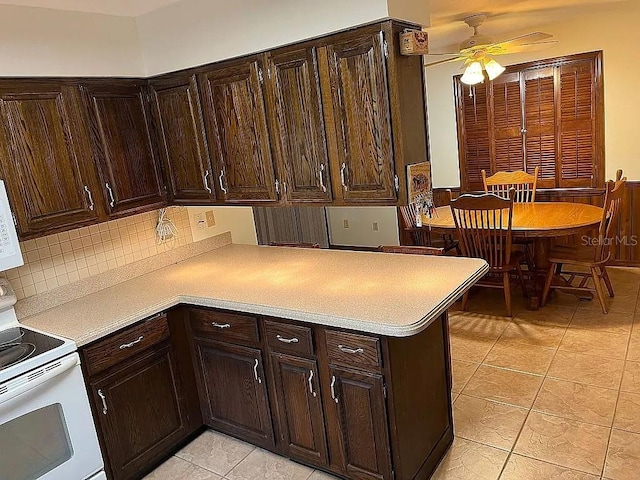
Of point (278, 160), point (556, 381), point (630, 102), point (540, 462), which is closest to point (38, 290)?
point (278, 160)

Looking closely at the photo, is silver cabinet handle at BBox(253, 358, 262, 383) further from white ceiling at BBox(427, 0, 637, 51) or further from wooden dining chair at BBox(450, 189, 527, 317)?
white ceiling at BBox(427, 0, 637, 51)

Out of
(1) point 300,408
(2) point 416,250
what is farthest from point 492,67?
(1) point 300,408

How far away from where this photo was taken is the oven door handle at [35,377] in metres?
1.86

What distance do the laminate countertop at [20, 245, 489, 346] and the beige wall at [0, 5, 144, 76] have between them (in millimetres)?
1169

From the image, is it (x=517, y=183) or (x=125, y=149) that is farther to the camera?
(x=517, y=183)

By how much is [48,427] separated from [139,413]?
17.8 inches

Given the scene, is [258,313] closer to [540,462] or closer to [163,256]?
[163,256]

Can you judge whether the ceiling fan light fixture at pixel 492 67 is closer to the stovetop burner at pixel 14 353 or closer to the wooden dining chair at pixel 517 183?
the wooden dining chair at pixel 517 183

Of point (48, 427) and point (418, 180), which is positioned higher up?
point (418, 180)

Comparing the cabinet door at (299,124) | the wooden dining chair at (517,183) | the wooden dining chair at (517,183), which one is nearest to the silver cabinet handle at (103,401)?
the cabinet door at (299,124)

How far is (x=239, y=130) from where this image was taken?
8.69ft

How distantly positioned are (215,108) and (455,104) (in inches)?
137

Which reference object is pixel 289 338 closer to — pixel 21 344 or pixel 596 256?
pixel 21 344

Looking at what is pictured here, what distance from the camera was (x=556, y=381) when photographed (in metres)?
3.00
